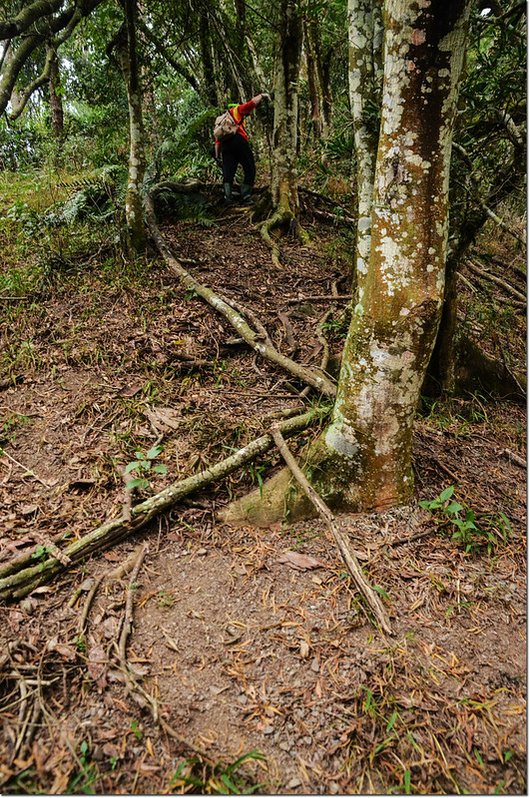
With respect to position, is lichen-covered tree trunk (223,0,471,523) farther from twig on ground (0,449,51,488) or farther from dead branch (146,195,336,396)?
twig on ground (0,449,51,488)

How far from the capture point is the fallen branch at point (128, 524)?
279 cm

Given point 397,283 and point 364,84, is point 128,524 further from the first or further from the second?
point 364,84

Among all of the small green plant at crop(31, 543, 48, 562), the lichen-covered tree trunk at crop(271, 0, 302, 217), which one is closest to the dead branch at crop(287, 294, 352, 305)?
the lichen-covered tree trunk at crop(271, 0, 302, 217)

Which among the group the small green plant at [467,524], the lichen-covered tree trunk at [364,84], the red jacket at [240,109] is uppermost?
the red jacket at [240,109]

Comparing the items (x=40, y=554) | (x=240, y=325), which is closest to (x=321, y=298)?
(x=240, y=325)

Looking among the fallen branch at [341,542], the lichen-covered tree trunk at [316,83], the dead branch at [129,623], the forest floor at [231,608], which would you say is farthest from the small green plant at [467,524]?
the lichen-covered tree trunk at [316,83]

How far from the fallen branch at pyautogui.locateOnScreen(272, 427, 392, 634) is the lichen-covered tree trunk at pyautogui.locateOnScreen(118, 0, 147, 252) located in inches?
173

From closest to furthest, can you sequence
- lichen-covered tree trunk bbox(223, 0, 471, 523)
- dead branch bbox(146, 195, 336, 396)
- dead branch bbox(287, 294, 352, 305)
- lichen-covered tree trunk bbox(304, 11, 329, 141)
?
1. lichen-covered tree trunk bbox(223, 0, 471, 523)
2. dead branch bbox(146, 195, 336, 396)
3. dead branch bbox(287, 294, 352, 305)
4. lichen-covered tree trunk bbox(304, 11, 329, 141)

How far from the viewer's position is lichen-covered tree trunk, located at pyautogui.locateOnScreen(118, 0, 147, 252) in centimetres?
584

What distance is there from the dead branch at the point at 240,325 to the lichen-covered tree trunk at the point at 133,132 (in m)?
0.34

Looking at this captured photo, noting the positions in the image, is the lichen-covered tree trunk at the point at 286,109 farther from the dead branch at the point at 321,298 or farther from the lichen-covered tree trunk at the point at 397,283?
the lichen-covered tree trunk at the point at 397,283

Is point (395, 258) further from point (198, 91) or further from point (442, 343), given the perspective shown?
A: point (198, 91)

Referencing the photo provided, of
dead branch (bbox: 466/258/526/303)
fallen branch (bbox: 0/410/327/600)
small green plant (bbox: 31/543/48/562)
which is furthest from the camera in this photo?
dead branch (bbox: 466/258/526/303)

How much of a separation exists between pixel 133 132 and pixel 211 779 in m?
6.87
